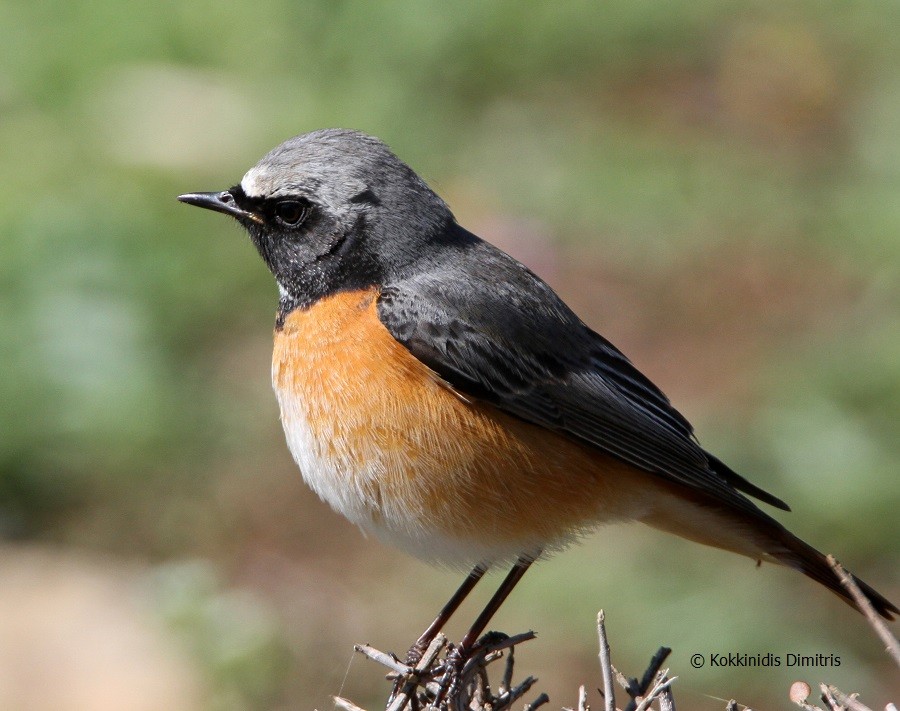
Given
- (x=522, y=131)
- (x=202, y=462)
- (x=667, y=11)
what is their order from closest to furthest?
(x=202, y=462) < (x=522, y=131) < (x=667, y=11)

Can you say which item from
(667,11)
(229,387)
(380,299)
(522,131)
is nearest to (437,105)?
(522,131)

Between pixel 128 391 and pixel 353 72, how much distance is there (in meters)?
3.40

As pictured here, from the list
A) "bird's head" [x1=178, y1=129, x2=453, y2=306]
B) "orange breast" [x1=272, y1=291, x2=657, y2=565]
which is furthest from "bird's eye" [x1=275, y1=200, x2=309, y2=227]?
"orange breast" [x1=272, y1=291, x2=657, y2=565]

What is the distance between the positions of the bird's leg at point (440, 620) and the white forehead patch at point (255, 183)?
60.6 inches

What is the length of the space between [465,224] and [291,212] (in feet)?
12.4

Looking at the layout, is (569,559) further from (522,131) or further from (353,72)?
A: (353,72)

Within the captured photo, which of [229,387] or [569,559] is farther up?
[229,387]

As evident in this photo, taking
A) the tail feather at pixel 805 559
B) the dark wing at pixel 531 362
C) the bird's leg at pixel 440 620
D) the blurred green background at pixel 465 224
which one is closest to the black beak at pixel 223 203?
the dark wing at pixel 531 362

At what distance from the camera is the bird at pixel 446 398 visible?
4.29 m

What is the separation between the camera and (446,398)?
4.37 metres

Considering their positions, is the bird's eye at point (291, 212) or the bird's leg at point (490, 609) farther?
the bird's eye at point (291, 212)

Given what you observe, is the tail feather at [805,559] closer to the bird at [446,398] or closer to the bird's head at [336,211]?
the bird at [446,398]

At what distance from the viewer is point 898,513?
6.59 m

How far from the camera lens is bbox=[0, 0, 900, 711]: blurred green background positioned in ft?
20.1
